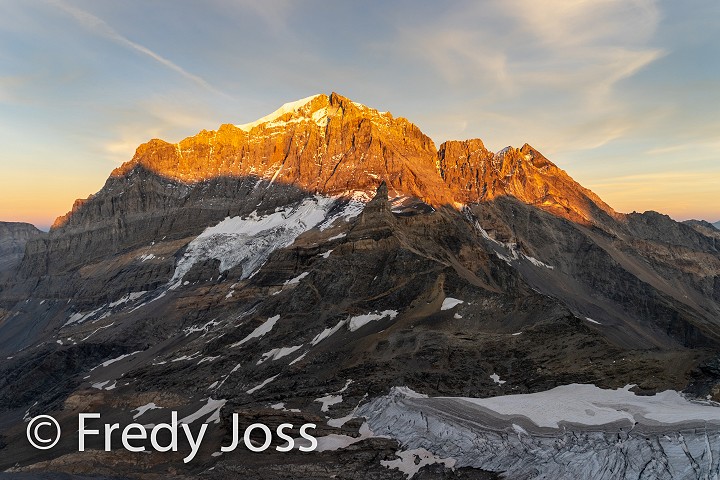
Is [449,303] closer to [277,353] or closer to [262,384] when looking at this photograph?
[262,384]

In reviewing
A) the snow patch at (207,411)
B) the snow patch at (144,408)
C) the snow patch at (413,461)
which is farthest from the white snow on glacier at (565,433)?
the snow patch at (144,408)

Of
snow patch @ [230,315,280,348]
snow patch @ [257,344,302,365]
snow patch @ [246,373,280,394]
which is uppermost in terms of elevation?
snow patch @ [230,315,280,348]

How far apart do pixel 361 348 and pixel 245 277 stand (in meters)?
118

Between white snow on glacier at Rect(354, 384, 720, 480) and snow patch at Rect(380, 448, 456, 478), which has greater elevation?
white snow on glacier at Rect(354, 384, 720, 480)

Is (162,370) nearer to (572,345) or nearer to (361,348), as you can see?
(361,348)

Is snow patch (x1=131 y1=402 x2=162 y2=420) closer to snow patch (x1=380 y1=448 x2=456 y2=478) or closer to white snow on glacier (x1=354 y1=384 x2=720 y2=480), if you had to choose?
white snow on glacier (x1=354 y1=384 x2=720 y2=480)

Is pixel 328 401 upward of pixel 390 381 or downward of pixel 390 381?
downward

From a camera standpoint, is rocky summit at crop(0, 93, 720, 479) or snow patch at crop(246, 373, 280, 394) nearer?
rocky summit at crop(0, 93, 720, 479)

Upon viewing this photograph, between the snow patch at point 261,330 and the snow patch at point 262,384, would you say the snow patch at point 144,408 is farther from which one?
the snow patch at point 262,384

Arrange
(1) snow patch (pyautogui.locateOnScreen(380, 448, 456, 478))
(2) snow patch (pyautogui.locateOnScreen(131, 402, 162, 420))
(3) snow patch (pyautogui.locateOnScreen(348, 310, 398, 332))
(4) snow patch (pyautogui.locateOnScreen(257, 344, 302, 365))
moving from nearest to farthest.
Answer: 1. (1) snow patch (pyautogui.locateOnScreen(380, 448, 456, 478))
2. (3) snow patch (pyautogui.locateOnScreen(348, 310, 398, 332))
3. (4) snow patch (pyautogui.locateOnScreen(257, 344, 302, 365))
4. (2) snow patch (pyautogui.locateOnScreen(131, 402, 162, 420))

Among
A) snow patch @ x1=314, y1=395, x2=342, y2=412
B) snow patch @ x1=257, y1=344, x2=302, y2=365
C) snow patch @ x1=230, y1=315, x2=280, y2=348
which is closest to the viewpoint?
snow patch @ x1=314, y1=395, x2=342, y2=412

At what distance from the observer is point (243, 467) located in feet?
162

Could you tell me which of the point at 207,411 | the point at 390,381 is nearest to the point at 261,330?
→ the point at 207,411

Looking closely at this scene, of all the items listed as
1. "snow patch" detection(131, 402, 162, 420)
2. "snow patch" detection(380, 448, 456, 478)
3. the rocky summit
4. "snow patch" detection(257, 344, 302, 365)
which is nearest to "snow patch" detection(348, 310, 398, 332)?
the rocky summit
